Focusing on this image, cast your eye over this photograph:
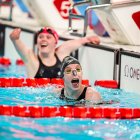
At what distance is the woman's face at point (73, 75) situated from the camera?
612 centimetres

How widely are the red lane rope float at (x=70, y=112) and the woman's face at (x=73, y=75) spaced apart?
56 centimetres

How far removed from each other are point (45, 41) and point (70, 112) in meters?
2.48

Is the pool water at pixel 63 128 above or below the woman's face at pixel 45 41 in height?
below

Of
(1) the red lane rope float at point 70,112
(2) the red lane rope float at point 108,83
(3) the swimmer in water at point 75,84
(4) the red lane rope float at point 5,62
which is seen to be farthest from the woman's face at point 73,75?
(4) the red lane rope float at point 5,62

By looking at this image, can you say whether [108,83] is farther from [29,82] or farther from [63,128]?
[63,128]

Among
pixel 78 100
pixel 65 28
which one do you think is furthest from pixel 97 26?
pixel 78 100

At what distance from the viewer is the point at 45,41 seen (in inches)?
310

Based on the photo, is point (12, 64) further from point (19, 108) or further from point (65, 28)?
point (19, 108)

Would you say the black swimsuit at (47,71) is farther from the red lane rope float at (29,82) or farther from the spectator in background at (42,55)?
the red lane rope float at (29,82)

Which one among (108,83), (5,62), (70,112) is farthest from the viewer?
(5,62)

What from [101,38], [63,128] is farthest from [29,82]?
[63,128]

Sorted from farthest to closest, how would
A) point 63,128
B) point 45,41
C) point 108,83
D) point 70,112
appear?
point 45,41 → point 108,83 → point 70,112 → point 63,128

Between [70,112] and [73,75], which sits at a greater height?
[73,75]

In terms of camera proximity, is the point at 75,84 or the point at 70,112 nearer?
the point at 70,112
